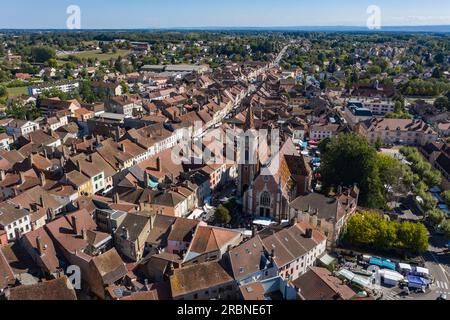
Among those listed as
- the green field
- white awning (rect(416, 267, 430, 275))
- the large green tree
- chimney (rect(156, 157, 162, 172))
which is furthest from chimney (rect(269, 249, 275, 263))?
the green field

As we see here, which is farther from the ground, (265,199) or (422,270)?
(265,199)

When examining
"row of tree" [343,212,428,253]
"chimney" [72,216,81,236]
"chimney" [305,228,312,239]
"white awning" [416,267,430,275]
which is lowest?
"white awning" [416,267,430,275]

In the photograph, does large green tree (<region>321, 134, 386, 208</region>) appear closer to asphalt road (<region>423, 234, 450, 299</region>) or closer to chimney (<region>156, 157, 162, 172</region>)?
asphalt road (<region>423, 234, 450, 299</region>)

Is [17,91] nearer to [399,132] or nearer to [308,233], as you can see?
[399,132]

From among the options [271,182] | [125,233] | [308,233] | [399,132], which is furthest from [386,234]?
[399,132]

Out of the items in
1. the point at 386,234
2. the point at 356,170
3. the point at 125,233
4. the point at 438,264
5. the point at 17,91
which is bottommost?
the point at 438,264

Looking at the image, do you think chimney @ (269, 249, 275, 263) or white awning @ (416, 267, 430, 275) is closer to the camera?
chimney @ (269, 249, 275, 263)

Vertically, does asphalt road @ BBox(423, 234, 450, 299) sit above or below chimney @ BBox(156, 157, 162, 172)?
below

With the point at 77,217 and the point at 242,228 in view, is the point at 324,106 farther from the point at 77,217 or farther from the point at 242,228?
the point at 77,217
